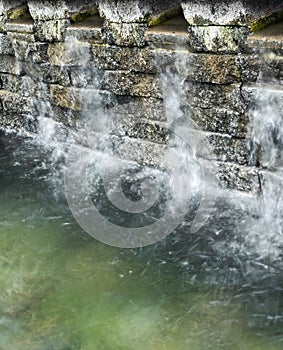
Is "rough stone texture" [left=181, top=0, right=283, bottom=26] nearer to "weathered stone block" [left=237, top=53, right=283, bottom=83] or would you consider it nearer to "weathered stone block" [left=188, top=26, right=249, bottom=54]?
"weathered stone block" [left=188, top=26, right=249, bottom=54]

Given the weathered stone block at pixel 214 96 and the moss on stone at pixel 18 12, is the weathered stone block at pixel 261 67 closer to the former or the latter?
the weathered stone block at pixel 214 96

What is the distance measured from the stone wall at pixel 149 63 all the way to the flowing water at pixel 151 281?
27cm

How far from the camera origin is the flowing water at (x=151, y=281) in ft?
11.8

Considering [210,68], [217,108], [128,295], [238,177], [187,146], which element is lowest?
[128,295]

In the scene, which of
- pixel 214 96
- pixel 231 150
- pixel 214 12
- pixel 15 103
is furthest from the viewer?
pixel 15 103

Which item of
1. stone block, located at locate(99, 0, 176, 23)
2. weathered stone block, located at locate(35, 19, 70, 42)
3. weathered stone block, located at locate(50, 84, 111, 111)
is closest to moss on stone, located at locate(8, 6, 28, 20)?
weathered stone block, located at locate(35, 19, 70, 42)

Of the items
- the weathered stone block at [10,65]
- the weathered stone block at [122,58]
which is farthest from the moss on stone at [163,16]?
the weathered stone block at [10,65]

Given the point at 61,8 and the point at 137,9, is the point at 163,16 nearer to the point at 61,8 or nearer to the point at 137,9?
the point at 137,9

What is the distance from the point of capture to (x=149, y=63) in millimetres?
5062

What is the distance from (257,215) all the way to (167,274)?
1.05 m

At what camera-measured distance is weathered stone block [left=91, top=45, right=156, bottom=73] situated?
5.07 metres

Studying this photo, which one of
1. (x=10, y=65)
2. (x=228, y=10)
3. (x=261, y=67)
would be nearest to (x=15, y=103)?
(x=10, y=65)

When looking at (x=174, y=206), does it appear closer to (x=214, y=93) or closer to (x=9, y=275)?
(x=214, y=93)

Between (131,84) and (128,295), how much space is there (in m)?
2.19
